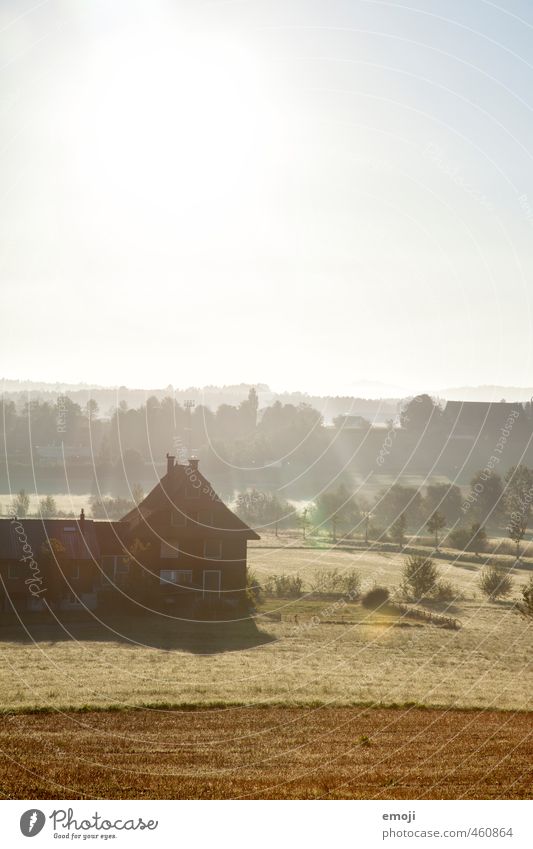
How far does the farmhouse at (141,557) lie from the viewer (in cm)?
4666

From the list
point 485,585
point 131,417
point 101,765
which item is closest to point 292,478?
point 131,417

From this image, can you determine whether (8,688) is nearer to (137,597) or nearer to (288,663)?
(288,663)

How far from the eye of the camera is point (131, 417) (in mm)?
183875

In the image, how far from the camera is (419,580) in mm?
55594

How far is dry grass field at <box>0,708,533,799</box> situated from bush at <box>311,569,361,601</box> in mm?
28901

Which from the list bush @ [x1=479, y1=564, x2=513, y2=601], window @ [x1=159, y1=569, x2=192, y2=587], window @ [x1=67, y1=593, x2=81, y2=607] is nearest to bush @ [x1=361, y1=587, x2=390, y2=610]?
bush @ [x1=479, y1=564, x2=513, y2=601]

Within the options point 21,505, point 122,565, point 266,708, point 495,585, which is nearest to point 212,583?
point 122,565

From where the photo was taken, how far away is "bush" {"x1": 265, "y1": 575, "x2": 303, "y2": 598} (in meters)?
54.6

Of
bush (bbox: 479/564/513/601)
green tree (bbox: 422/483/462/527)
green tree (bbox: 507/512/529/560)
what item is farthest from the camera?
green tree (bbox: 422/483/462/527)

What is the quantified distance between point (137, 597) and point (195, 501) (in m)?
7.39

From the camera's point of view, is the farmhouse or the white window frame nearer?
the farmhouse

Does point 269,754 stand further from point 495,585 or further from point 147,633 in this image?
point 495,585

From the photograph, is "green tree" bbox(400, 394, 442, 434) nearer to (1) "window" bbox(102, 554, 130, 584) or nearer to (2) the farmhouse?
(2) the farmhouse

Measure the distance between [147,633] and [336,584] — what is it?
2086cm
